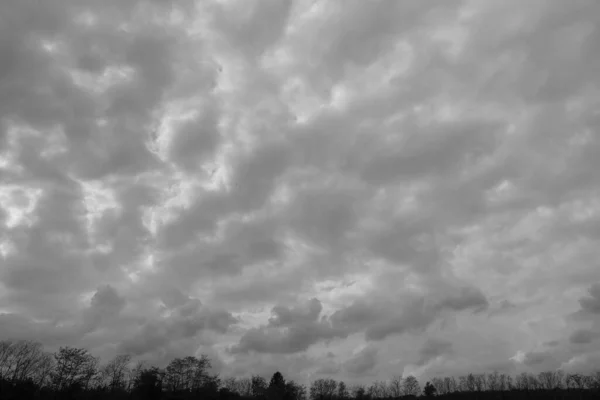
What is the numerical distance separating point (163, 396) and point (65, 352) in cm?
4793

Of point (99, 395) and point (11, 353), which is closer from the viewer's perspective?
point (99, 395)

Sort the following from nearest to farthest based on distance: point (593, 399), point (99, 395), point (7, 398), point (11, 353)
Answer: point (7, 398), point (99, 395), point (11, 353), point (593, 399)

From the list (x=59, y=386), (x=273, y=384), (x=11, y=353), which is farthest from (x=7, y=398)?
(x=273, y=384)

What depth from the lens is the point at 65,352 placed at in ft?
568

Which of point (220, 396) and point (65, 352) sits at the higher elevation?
Result: point (65, 352)

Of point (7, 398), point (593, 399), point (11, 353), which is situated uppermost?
point (11, 353)

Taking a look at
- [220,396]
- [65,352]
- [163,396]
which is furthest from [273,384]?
[65,352]

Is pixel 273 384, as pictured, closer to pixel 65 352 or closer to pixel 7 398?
pixel 65 352

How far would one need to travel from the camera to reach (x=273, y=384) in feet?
655

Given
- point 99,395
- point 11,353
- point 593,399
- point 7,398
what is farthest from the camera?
point 593,399

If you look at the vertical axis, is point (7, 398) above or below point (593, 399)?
above

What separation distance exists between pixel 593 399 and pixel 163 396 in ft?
600

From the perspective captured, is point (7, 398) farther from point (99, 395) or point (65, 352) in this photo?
point (65, 352)

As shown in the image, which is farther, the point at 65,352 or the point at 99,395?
the point at 65,352
